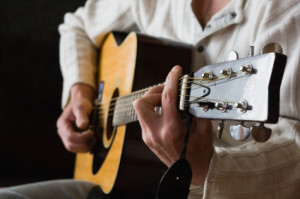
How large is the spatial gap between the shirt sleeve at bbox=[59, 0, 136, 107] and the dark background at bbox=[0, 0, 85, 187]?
261mm

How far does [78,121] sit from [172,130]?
591 mm

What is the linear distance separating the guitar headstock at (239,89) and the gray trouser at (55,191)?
1.65 ft

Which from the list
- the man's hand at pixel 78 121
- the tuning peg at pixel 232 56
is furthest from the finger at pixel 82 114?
the tuning peg at pixel 232 56

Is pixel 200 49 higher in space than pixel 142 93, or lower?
higher

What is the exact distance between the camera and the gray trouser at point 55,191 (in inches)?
37.3

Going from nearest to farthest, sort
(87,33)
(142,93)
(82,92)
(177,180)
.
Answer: (177,180), (142,93), (82,92), (87,33)

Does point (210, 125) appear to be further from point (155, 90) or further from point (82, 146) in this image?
point (82, 146)

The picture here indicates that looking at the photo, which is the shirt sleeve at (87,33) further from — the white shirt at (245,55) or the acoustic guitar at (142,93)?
the white shirt at (245,55)

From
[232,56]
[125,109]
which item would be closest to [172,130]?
[232,56]

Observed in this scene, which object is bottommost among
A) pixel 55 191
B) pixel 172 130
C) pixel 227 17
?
pixel 55 191

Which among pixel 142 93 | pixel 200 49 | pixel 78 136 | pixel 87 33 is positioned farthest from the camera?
pixel 87 33

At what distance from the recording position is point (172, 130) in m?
0.65

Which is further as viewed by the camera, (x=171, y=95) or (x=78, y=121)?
→ (x=78, y=121)

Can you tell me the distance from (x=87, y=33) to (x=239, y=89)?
958 mm
